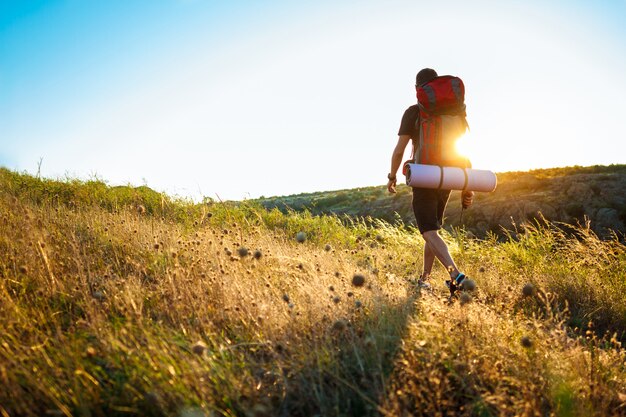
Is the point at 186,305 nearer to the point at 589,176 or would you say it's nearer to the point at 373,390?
the point at 373,390

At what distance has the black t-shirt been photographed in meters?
4.25

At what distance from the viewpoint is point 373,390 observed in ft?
6.58

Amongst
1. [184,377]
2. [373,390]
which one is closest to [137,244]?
[184,377]

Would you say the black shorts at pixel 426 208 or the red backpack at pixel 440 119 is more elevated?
the red backpack at pixel 440 119

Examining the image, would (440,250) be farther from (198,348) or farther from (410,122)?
(198,348)

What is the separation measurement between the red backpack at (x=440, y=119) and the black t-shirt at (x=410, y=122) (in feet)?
0.29

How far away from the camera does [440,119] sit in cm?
411

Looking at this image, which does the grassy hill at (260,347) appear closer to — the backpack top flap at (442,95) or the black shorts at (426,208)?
the black shorts at (426,208)

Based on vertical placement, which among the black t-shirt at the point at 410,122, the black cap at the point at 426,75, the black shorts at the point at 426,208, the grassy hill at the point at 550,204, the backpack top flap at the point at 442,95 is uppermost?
the black cap at the point at 426,75

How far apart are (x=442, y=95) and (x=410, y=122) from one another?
43 cm

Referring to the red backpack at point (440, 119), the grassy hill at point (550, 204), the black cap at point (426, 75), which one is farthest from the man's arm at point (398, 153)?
the grassy hill at point (550, 204)

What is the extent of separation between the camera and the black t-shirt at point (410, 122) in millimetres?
4254

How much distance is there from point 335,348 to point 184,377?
948 mm

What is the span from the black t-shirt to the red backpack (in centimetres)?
9
